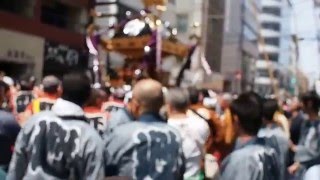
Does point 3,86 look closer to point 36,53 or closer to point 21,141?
point 21,141

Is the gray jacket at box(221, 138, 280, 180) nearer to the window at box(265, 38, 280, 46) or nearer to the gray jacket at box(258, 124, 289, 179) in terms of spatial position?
the gray jacket at box(258, 124, 289, 179)

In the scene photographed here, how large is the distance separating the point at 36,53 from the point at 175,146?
19.5 metres

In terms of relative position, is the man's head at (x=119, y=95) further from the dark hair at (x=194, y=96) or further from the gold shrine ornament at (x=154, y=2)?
the gold shrine ornament at (x=154, y=2)

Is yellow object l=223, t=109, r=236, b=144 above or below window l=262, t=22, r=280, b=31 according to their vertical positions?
below

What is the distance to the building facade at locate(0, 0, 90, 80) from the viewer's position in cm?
2201

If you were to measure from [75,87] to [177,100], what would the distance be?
57.9 inches

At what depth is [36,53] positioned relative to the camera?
23.2 m

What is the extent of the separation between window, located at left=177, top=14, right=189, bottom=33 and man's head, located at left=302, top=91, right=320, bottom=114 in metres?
36.5

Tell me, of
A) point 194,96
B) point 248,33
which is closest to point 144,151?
point 194,96

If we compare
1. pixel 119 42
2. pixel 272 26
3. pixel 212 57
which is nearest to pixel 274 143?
pixel 119 42

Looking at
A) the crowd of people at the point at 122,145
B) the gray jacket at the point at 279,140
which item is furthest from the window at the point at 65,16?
the crowd of people at the point at 122,145

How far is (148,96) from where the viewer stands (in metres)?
4.16

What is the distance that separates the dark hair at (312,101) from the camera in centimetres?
726

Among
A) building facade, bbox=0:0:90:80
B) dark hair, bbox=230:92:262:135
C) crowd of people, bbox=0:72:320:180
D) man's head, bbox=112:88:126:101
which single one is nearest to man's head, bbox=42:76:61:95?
crowd of people, bbox=0:72:320:180
